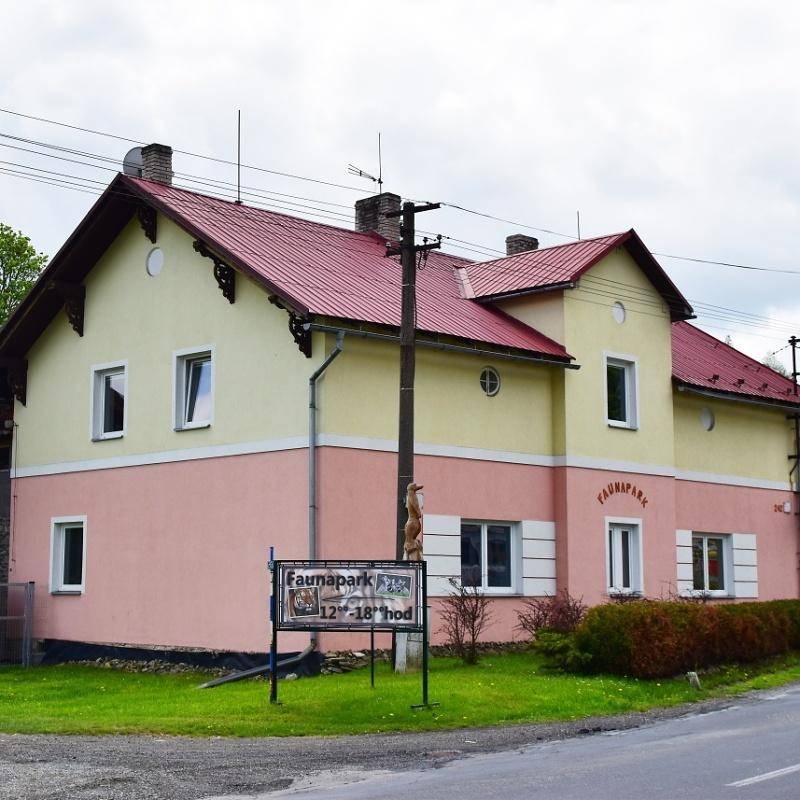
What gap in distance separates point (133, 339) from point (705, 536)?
41.6 ft

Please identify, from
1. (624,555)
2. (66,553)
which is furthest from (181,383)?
(624,555)

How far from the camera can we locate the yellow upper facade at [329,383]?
2072cm

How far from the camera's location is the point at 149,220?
23.3 meters

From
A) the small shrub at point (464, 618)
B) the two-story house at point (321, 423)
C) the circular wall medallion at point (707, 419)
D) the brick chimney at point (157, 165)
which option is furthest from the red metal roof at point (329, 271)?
the circular wall medallion at point (707, 419)

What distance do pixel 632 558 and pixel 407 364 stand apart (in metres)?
9.10

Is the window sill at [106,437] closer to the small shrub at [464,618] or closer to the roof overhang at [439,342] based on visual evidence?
the roof overhang at [439,342]

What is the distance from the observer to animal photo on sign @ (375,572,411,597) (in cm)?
1505

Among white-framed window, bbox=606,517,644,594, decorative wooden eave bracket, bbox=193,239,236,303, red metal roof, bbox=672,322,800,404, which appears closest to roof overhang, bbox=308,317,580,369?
decorative wooden eave bracket, bbox=193,239,236,303

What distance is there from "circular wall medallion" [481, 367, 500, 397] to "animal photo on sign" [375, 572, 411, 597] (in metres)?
7.83

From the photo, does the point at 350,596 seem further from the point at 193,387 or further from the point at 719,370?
the point at 719,370

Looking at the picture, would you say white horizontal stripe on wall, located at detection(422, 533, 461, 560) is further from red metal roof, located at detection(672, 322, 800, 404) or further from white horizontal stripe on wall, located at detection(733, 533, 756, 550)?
white horizontal stripe on wall, located at detection(733, 533, 756, 550)

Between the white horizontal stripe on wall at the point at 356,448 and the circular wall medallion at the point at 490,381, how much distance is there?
1.06 meters

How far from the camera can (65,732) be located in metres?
14.2

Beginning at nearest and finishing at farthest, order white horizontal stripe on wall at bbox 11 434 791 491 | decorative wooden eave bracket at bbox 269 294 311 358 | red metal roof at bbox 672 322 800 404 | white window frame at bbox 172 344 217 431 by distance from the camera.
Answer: decorative wooden eave bracket at bbox 269 294 311 358
white horizontal stripe on wall at bbox 11 434 791 491
white window frame at bbox 172 344 217 431
red metal roof at bbox 672 322 800 404
